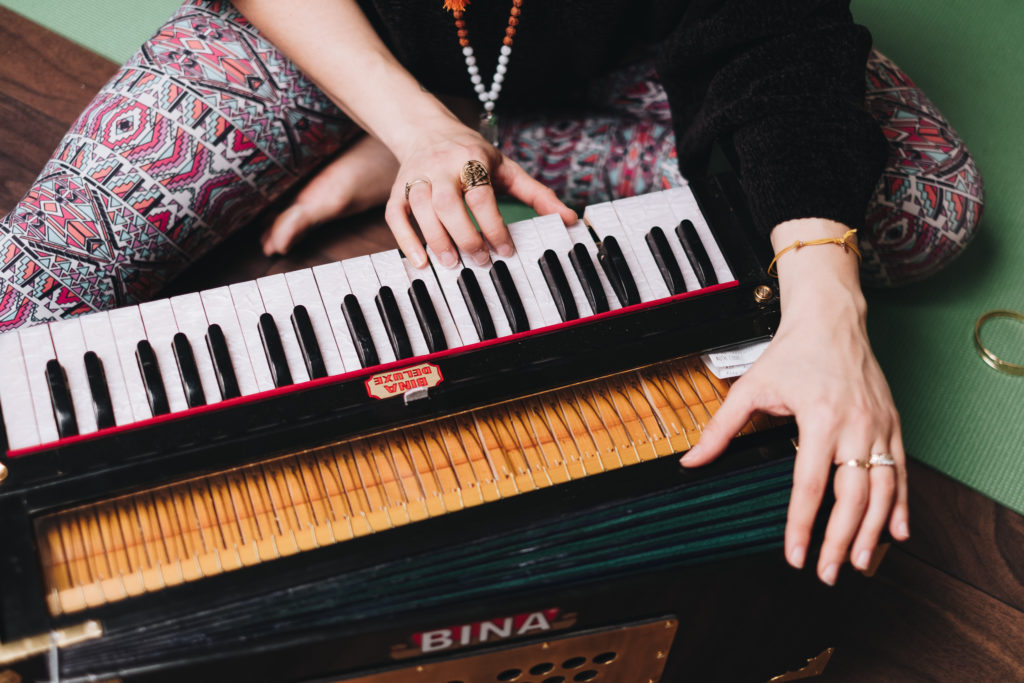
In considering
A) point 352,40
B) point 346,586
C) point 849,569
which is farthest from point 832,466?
point 352,40

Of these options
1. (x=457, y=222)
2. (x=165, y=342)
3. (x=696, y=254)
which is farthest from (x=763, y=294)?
(x=165, y=342)

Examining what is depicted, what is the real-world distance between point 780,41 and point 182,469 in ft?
3.26

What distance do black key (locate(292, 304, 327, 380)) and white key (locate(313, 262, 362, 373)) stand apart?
0.09 ft

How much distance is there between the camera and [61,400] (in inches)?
34.8

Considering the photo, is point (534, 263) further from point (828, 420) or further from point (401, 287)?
point (828, 420)

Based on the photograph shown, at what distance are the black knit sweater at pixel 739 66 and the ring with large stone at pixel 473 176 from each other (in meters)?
0.36

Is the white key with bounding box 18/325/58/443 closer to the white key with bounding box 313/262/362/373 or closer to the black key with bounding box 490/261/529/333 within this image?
the white key with bounding box 313/262/362/373

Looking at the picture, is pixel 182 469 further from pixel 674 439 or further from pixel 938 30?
pixel 938 30

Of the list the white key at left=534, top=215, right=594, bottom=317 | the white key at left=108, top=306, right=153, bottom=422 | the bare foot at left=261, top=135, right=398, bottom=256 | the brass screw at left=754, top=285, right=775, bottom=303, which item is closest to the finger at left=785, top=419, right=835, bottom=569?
the brass screw at left=754, top=285, right=775, bottom=303

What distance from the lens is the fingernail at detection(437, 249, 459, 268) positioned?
1.03 meters

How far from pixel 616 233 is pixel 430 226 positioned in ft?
0.82

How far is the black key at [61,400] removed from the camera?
0.87 m

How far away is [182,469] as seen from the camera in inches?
34.3

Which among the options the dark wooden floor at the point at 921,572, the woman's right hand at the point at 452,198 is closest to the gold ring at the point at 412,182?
the woman's right hand at the point at 452,198
